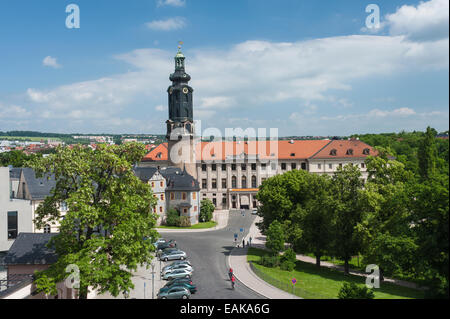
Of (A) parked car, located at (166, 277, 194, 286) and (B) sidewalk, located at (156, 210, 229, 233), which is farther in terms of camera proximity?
(B) sidewalk, located at (156, 210, 229, 233)

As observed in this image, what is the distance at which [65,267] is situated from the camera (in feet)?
76.6

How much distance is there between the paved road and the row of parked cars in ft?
2.97

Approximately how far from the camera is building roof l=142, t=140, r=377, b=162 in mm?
93750

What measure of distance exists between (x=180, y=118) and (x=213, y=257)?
43.7 metres

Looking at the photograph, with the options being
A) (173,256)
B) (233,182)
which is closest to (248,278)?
(173,256)

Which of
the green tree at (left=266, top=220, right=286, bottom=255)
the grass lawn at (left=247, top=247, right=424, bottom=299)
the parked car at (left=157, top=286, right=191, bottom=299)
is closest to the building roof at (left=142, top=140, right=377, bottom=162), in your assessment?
the grass lawn at (left=247, top=247, right=424, bottom=299)

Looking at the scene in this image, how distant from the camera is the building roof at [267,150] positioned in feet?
308

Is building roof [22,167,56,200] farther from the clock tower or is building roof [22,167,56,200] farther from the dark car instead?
the clock tower

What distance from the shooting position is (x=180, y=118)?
3354 inches

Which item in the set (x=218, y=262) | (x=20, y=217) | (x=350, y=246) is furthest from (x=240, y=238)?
(x=20, y=217)

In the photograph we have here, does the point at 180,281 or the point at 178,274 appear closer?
the point at 180,281

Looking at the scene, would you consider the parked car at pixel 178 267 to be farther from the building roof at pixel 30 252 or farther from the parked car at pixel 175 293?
the building roof at pixel 30 252

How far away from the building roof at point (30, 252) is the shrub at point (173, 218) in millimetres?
38880

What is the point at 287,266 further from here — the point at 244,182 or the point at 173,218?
the point at 244,182
